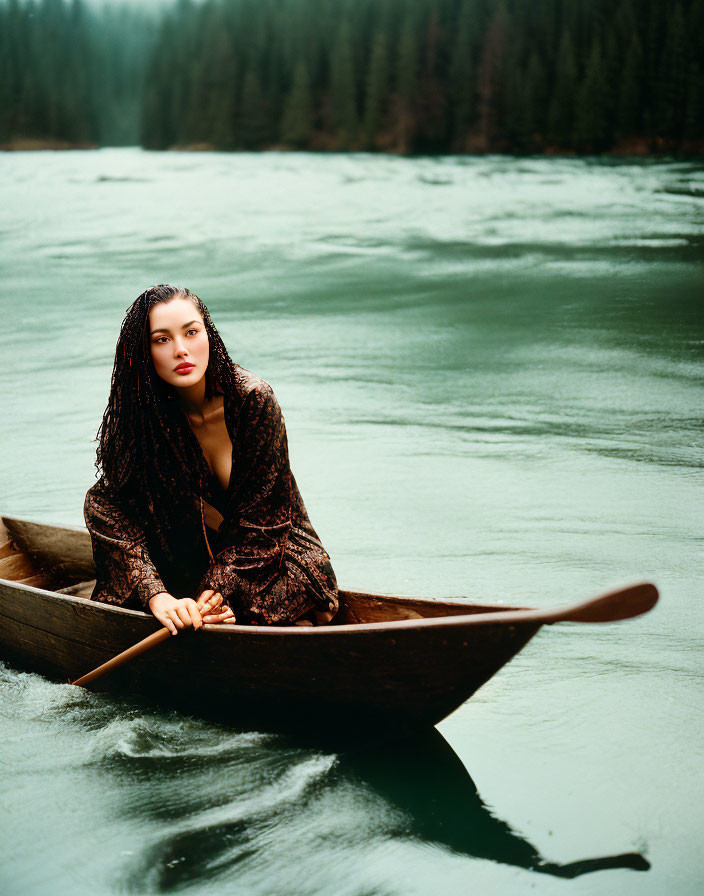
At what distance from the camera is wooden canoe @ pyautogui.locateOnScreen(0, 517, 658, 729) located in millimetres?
2180

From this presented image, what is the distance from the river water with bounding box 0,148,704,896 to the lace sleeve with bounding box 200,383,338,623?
1.38 ft

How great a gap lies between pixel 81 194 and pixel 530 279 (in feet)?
50.2

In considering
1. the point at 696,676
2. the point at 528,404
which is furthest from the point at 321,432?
the point at 696,676

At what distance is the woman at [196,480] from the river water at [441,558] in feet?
1.52

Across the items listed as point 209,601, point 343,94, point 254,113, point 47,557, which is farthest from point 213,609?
point 254,113

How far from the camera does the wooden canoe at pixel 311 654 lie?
218cm

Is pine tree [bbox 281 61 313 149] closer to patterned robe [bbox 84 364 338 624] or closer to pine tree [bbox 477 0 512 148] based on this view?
pine tree [bbox 477 0 512 148]

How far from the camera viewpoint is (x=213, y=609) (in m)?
2.55

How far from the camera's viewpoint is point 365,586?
3.97 meters

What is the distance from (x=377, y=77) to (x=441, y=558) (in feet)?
108

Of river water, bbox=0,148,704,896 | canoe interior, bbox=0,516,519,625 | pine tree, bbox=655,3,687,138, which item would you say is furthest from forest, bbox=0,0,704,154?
canoe interior, bbox=0,516,519,625

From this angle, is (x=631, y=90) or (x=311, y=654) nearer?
(x=311, y=654)

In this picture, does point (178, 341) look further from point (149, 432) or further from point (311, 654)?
point (311, 654)

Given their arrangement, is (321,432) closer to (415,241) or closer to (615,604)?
(615,604)
